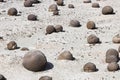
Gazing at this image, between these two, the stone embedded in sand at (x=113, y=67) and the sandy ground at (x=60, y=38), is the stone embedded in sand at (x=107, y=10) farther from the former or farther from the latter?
the stone embedded in sand at (x=113, y=67)

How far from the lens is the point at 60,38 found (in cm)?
1102

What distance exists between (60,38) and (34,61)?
2.56 meters

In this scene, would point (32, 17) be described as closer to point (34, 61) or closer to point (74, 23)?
point (74, 23)

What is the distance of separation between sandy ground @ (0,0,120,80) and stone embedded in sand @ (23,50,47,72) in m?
0.11

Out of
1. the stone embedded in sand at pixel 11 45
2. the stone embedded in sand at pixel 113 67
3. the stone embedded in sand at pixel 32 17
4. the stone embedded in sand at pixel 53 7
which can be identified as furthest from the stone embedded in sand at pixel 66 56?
the stone embedded in sand at pixel 53 7

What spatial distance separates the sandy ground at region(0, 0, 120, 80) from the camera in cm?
860

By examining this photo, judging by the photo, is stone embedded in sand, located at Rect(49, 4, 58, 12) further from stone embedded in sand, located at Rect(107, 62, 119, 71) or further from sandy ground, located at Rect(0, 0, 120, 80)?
stone embedded in sand, located at Rect(107, 62, 119, 71)

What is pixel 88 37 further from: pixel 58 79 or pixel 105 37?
pixel 58 79

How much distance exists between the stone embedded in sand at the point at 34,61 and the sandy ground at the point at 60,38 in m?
0.11

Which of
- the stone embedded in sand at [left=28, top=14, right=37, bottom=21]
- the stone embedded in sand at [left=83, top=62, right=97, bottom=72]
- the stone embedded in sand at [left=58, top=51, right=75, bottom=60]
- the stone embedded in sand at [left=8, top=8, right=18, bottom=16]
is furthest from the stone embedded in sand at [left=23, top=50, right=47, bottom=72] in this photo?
the stone embedded in sand at [left=8, top=8, right=18, bottom=16]

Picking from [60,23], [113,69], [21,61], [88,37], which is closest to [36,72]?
[21,61]

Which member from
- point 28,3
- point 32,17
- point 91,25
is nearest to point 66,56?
point 91,25

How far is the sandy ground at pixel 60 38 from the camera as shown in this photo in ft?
28.2

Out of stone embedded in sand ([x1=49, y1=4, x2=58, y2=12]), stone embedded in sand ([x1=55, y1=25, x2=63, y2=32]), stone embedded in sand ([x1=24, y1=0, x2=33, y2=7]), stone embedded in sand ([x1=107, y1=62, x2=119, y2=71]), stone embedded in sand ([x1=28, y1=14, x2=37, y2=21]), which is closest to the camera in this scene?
stone embedded in sand ([x1=107, y1=62, x2=119, y2=71])
